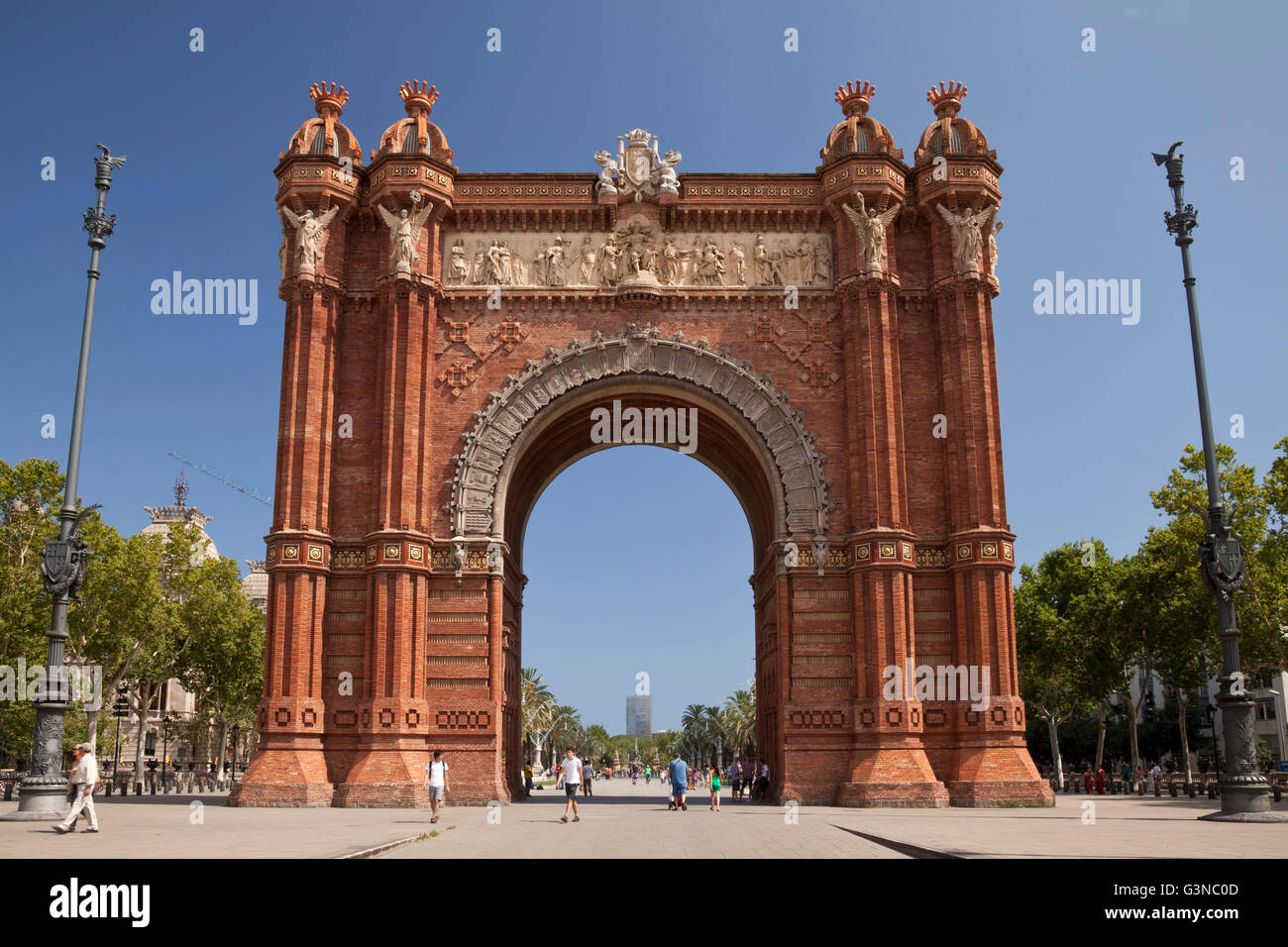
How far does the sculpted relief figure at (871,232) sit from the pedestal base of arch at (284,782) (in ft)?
62.6

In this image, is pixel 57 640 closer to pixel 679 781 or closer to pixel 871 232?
pixel 679 781

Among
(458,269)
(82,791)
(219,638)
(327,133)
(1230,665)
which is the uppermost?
(327,133)

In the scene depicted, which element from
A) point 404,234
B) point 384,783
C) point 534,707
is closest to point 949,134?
point 404,234

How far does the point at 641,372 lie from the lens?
2922 cm

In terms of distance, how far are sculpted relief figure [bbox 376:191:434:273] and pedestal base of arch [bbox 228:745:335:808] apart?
1276 cm

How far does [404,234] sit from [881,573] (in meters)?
15.5

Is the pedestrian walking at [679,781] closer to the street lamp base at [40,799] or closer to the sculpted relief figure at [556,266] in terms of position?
the sculpted relief figure at [556,266]

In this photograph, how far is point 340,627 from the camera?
Result: 27.5 meters

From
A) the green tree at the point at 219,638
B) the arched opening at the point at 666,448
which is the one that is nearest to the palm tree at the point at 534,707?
the green tree at the point at 219,638

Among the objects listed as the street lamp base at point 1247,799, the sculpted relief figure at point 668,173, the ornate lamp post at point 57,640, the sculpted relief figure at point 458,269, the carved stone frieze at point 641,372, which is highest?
the sculpted relief figure at point 668,173

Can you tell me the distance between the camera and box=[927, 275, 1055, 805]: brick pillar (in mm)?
26109

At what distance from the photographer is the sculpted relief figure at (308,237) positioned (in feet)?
93.1

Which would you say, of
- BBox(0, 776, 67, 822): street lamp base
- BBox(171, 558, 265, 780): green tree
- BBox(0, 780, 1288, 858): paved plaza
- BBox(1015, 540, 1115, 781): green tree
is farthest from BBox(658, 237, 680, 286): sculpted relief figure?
BBox(171, 558, 265, 780): green tree

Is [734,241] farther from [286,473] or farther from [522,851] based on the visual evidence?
[522,851]
